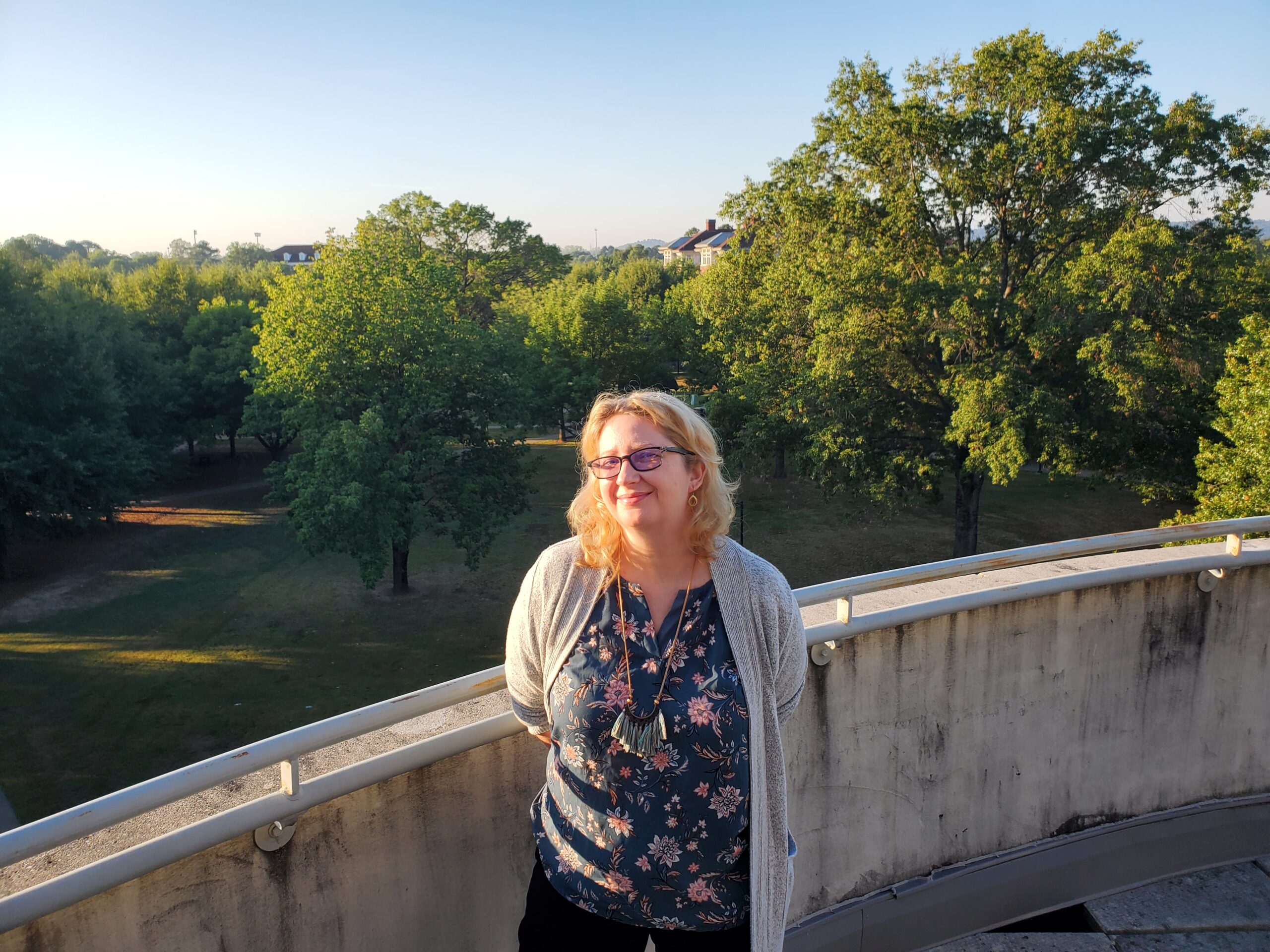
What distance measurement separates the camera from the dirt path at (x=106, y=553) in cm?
2036

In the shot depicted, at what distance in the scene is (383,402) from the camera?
19.4 metres

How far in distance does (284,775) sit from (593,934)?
0.81 metres

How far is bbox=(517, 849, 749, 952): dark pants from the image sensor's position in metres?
2.04

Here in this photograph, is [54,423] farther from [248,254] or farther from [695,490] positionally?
[248,254]

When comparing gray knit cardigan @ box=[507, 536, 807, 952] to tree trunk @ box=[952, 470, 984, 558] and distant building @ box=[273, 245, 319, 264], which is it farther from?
distant building @ box=[273, 245, 319, 264]

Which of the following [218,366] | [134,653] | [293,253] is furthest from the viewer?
[293,253]

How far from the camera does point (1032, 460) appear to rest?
63.6ft

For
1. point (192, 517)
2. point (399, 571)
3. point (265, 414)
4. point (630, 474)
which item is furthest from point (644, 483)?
point (192, 517)

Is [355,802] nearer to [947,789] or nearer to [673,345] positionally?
[947,789]

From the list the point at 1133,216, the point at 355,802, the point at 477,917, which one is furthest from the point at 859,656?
the point at 1133,216

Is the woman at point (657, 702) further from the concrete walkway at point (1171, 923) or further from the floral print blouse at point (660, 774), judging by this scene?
the concrete walkway at point (1171, 923)

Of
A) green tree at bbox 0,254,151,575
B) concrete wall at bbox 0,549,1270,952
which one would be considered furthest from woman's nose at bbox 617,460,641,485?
green tree at bbox 0,254,151,575

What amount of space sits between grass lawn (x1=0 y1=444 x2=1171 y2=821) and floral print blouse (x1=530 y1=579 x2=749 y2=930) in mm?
12605

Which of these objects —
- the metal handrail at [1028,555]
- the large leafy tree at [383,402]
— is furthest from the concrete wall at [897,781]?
the large leafy tree at [383,402]
